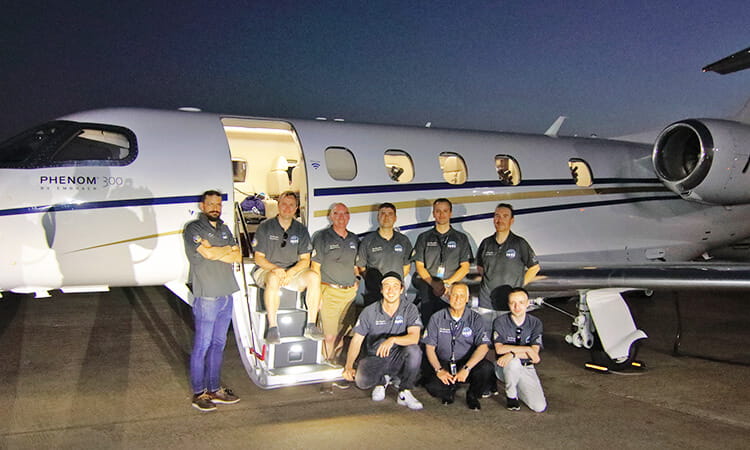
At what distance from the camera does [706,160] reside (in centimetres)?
920

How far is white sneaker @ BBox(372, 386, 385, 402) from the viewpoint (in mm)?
6000

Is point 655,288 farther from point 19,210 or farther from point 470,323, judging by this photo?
point 19,210

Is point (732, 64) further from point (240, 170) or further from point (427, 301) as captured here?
point (240, 170)

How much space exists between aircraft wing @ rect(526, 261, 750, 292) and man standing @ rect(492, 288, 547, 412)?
1590mm

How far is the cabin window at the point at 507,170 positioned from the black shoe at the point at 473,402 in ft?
14.6

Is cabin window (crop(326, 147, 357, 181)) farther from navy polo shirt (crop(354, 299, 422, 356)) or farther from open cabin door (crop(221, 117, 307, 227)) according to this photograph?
navy polo shirt (crop(354, 299, 422, 356))

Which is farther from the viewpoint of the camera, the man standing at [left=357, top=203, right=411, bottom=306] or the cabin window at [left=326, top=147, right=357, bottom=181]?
the cabin window at [left=326, top=147, right=357, bottom=181]

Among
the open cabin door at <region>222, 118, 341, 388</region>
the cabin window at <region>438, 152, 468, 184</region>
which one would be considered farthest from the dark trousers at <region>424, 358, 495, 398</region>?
the cabin window at <region>438, 152, 468, 184</region>

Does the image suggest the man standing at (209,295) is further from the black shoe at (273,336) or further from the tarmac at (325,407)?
Answer: the black shoe at (273,336)

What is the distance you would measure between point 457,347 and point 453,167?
13.7ft

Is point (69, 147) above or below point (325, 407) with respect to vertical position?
above

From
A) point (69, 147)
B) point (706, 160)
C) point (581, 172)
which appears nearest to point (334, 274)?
point (69, 147)

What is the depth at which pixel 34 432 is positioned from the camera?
505 cm

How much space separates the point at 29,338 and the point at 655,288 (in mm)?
8408
